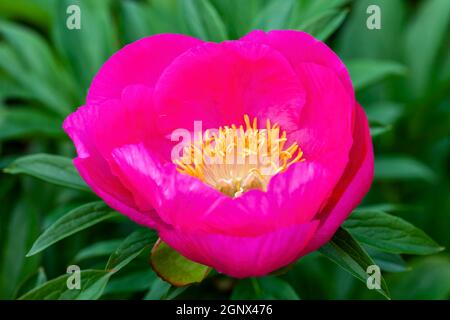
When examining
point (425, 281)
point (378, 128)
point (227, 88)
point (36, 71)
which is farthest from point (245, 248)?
point (36, 71)

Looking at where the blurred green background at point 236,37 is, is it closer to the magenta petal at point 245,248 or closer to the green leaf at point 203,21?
the green leaf at point 203,21

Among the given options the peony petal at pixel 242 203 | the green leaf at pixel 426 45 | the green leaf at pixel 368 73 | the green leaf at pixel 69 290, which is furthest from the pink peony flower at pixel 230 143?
the green leaf at pixel 426 45

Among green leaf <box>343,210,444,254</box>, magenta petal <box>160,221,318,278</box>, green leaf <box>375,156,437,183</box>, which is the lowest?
green leaf <box>375,156,437,183</box>

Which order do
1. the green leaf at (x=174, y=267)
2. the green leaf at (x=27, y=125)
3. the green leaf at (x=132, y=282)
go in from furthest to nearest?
1. the green leaf at (x=27, y=125)
2. the green leaf at (x=132, y=282)
3. the green leaf at (x=174, y=267)

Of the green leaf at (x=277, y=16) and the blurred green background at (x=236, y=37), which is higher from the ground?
the green leaf at (x=277, y=16)

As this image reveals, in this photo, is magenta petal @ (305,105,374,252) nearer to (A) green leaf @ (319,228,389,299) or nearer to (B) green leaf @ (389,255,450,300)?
(A) green leaf @ (319,228,389,299)

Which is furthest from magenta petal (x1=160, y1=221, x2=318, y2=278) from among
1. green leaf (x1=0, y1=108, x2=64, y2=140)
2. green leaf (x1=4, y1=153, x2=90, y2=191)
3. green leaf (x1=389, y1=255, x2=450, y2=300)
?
green leaf (x1=0, y1=108, x2=64, y2=140)

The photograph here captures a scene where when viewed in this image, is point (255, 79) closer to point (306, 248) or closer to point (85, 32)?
point (306, 248)
